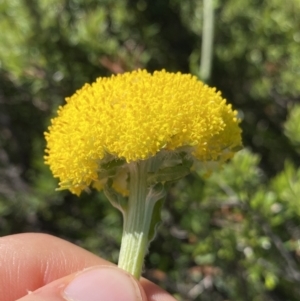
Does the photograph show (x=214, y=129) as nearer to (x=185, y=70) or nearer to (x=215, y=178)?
(x=215, y=178)

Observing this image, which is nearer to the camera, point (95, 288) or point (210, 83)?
point (95, 288)

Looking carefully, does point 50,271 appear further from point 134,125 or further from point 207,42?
point 207,42

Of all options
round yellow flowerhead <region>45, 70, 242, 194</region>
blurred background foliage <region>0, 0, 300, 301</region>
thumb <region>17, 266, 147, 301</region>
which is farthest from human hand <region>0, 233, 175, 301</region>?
blurred background foliage <region>0, 0, 300, 301</region>

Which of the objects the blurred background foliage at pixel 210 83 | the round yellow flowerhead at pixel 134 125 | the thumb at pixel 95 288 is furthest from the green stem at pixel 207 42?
the thumb at pixel 95 288

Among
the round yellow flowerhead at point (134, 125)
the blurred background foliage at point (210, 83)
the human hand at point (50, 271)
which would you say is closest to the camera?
the round yellow flowerhead at point (134, 125)

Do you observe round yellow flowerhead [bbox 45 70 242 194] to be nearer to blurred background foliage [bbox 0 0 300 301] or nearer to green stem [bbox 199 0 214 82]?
blurred background foliage [bbox 0 0 300 301]

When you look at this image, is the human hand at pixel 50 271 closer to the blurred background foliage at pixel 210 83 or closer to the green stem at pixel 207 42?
the blurred background foliage at pixel 210 83

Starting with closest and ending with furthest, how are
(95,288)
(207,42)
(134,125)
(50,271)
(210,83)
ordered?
(134,125)
(95,288)
(50,271)
(207,42)
(210,83)

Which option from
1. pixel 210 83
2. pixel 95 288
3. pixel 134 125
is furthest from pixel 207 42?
pixel 95 288
